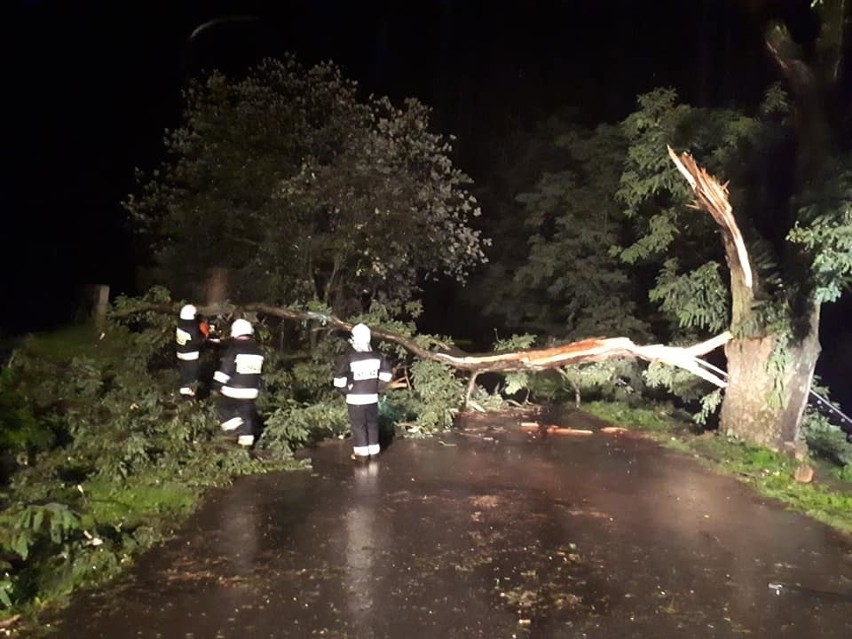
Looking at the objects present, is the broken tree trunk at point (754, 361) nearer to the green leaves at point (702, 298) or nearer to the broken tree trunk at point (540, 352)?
the broken tree trunk at point (540, 352)

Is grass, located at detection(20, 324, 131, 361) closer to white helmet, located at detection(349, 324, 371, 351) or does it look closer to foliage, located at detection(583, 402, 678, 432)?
→ white helmet, located at detection(349, 324, 371, 351)

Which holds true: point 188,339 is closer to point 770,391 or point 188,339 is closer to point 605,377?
point 605,377

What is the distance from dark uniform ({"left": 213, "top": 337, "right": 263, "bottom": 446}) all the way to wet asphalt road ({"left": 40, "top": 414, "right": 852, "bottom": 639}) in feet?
3.47

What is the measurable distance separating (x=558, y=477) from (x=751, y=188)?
5598 mm

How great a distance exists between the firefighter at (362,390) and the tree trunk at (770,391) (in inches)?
191

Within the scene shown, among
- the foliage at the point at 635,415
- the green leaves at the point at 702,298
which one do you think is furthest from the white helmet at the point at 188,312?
the green leaves at the point at 702,298

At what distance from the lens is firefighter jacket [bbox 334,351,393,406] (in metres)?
9.14

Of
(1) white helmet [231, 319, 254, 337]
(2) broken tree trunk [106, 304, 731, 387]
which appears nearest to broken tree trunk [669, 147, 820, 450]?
(2) broken tree trunk [106, 304, 731, 387]


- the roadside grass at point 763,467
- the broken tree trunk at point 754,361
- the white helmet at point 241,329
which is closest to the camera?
the roadside grass at point 763,467

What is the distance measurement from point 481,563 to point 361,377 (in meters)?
3.52

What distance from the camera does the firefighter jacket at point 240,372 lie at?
9.20 m

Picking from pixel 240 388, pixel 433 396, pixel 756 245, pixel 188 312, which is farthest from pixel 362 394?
pixel 756 245

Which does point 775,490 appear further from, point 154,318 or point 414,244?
point 154,318

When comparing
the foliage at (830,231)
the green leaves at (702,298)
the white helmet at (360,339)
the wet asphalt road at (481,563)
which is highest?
the foliage at (830,231)
